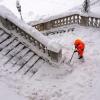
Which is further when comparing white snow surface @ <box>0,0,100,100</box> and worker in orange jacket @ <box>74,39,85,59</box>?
worker in orange jacket @ <box>74,39,85,59</box>

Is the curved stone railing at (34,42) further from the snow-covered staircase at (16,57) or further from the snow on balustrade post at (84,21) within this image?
the snow on balustrade post at (84,21)

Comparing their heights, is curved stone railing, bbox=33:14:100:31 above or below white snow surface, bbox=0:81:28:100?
above

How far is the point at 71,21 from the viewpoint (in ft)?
45.4

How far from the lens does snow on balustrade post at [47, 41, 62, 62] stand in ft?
31.6

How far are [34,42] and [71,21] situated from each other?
14.3 feet

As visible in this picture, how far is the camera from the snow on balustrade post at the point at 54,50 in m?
9.63

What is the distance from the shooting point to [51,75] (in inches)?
380

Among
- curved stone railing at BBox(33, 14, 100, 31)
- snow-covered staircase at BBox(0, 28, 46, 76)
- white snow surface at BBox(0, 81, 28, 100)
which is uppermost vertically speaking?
curved stone railing at BBox(33, 14, 100, 31)

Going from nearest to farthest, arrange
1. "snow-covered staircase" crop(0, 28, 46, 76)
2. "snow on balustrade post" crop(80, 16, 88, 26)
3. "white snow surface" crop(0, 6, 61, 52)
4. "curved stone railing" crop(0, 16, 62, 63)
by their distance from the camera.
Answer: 1. "snow-covered staircase" crop(0, 28, 46, 76)
2. "white snow surface" crop(0, 6, 61, 52)
3. "curved stone railing" crop(0, 16, 62, 63)
4. "snow on balustrade post" crop(80, 16, 88, 26)

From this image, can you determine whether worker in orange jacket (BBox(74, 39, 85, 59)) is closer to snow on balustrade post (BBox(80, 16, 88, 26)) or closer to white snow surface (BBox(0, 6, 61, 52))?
white snow surface (BBox(0, 6, 61, 52))

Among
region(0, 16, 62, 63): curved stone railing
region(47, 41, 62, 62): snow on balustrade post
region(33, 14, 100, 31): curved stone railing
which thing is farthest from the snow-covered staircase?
region(33, 14, 100, 31): curved stone railing

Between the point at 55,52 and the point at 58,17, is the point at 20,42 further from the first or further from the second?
the point at 58,17

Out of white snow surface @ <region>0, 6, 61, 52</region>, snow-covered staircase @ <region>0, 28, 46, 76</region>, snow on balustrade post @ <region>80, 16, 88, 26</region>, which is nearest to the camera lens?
snow-covered staircase @ <region>0, 28, 46, 76</region>

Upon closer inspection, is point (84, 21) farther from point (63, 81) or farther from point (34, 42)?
point (63, 81)
